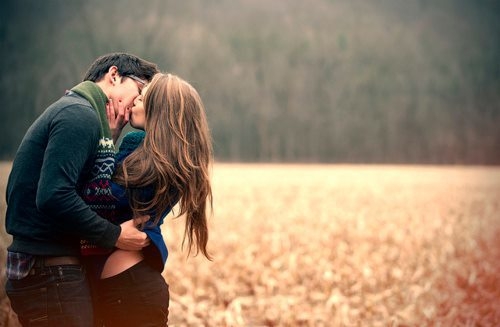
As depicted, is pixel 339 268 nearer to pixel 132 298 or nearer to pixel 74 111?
pixel 132 298

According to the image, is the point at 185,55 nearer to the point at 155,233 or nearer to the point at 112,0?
the point at 112,0

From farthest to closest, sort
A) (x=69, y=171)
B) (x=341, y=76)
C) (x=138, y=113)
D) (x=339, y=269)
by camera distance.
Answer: (x=341, y=76), (x=339, y=269), (x=138, y=113), (x=69, y=171)

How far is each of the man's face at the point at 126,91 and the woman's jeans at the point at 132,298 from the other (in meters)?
0.65

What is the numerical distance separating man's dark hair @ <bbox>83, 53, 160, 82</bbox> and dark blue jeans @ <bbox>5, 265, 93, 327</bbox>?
79cm

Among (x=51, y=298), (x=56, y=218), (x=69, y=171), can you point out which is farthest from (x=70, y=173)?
(x=51, y=298)

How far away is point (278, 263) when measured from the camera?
646cm

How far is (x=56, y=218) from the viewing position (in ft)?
6.95

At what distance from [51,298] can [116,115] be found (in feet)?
2.52

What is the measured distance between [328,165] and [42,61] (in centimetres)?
2992

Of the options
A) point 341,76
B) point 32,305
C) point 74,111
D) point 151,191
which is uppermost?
point 341,76

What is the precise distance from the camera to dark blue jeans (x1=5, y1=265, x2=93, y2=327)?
219 centimetres

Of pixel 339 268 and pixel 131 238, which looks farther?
pixel 339 268

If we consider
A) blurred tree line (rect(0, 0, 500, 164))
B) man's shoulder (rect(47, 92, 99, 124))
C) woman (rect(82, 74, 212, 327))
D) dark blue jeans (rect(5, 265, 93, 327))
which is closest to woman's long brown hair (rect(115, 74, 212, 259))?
woman (rect(82, 74, 212, 327))

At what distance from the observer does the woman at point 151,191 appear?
2311 mm
